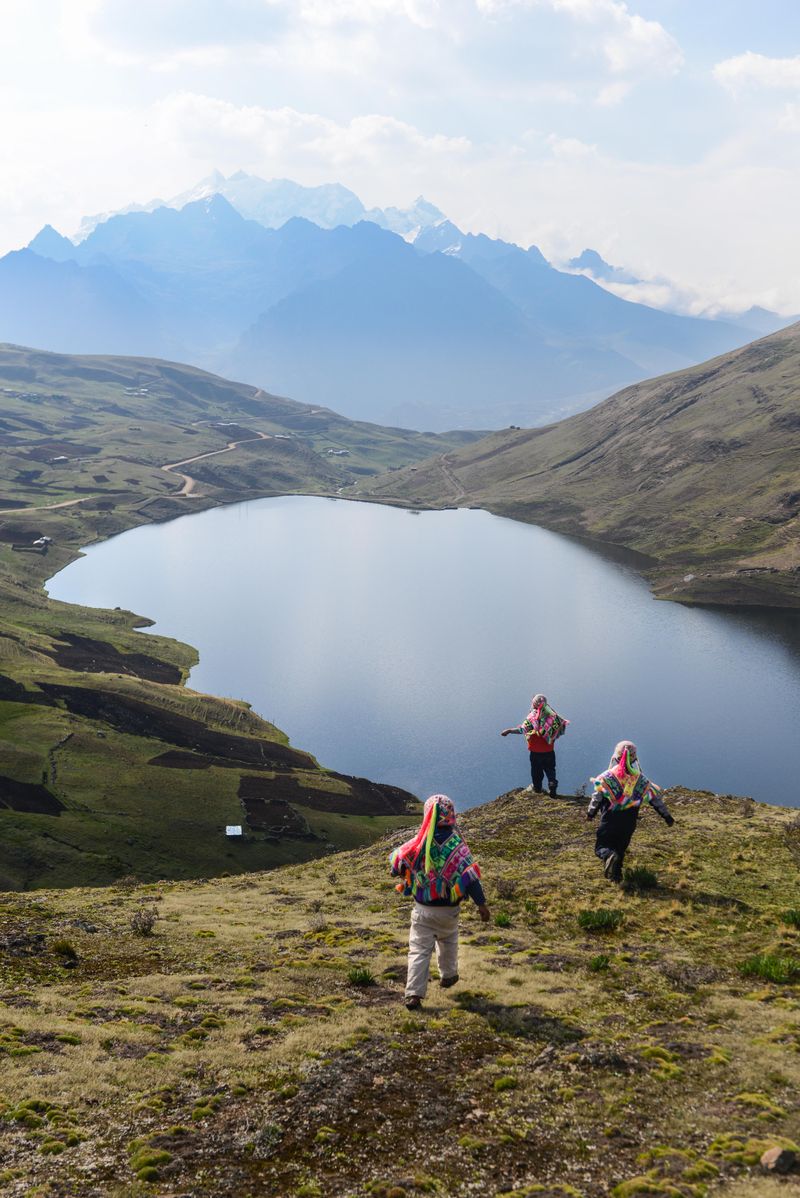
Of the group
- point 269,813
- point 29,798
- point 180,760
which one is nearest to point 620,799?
point 269,813

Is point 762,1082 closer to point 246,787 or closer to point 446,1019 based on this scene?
point 446,1019

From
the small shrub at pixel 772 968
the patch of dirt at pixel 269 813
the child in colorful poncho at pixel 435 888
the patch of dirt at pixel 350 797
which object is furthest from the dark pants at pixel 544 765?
the patch of dirt at pixel 350 797

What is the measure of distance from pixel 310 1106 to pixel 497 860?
18.2 metres

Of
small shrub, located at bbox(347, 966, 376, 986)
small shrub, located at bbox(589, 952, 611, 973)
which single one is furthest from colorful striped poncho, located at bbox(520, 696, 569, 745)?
small shrub, located at bbox(347, 966, 376, 986)

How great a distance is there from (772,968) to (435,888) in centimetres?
838

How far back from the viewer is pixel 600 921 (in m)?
22.5

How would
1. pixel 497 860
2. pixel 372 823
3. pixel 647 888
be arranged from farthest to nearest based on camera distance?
pixel 372 823
pixel 497 860
pixel 647 888

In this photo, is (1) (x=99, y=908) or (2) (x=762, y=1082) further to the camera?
(1) (x=99, y=908)

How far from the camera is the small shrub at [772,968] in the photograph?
18.2m

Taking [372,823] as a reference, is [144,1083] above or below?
above

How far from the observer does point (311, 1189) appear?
429 inches

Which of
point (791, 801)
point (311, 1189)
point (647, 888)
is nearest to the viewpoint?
point (311, 1189)

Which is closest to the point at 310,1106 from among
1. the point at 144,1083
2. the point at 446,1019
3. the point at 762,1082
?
the point at 144,1083

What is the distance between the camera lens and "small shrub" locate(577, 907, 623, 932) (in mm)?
22359
